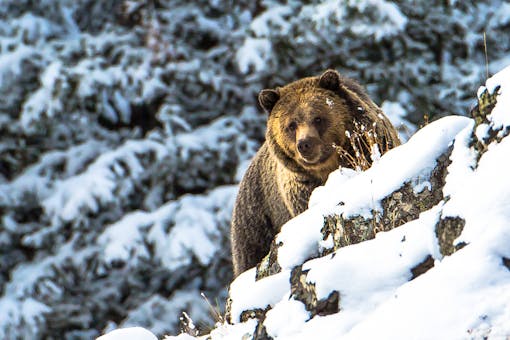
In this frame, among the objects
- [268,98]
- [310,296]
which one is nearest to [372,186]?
[310,296]

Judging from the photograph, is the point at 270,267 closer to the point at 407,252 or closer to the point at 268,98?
the point at 407,252

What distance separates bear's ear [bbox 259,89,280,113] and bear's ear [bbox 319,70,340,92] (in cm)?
36

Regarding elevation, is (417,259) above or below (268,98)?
above

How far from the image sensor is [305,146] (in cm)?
557

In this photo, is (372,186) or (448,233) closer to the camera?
(448,233)

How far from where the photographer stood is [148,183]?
13969 millimetres

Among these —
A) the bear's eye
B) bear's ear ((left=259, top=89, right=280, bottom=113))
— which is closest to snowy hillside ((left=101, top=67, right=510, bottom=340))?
the bear's eye

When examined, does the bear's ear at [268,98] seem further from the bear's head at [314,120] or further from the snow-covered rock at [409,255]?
the snow-covered rock at [409,255]

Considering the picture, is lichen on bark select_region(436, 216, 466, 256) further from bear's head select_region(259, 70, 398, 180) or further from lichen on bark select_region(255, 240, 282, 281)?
bear's head select_region(259, 70, 398, 180)

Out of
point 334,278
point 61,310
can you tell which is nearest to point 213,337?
point 334,278

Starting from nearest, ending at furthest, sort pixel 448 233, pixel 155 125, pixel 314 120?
1. pixel 448 233
2. pixel 314 120
3. pixel 155 125

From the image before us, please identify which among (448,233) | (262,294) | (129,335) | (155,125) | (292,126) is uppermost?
(448,233)

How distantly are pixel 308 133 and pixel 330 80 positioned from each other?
459mm

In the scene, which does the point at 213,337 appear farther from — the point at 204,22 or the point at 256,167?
the point at 204,22
